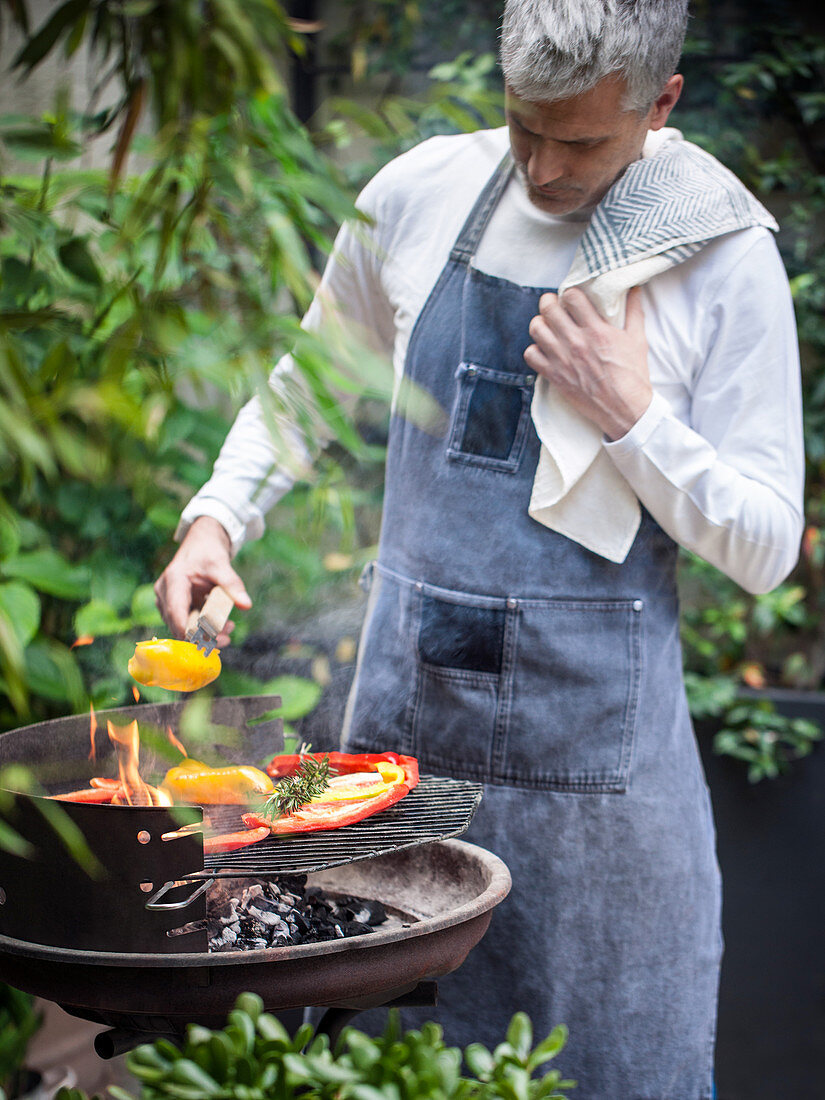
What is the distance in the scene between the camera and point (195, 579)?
146 cm

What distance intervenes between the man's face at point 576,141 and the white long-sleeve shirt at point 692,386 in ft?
0.34

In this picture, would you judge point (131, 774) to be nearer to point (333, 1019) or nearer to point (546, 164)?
point (333, 1019)

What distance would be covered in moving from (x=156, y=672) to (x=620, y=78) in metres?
0.97

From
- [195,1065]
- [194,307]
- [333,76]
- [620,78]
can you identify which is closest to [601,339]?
[620,78]

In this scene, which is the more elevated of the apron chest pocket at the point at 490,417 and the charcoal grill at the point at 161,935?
the apron chest pocket at the point at 490,417

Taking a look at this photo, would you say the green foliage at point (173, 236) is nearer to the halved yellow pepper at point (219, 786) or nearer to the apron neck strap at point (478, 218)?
the halved yellow pepper at point (219, 786)

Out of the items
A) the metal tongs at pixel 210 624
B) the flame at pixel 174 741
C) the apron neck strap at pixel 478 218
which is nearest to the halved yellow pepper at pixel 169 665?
the metal tongs at pixel 210 624

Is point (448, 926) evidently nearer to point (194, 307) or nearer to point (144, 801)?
point (144, 801)

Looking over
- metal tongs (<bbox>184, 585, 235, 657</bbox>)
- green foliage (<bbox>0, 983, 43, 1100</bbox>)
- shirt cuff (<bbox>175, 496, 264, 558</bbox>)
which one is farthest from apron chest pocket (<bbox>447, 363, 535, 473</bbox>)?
green foliage (<bbox>0, 983, 43, 1100</bbox>)

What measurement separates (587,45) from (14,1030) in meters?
1.87

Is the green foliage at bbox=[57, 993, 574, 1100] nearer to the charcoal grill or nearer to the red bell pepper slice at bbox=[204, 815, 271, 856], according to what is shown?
the charcoal grill

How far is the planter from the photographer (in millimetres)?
2926

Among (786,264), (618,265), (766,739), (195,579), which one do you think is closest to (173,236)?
(195,579)

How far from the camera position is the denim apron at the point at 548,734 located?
1.53m
